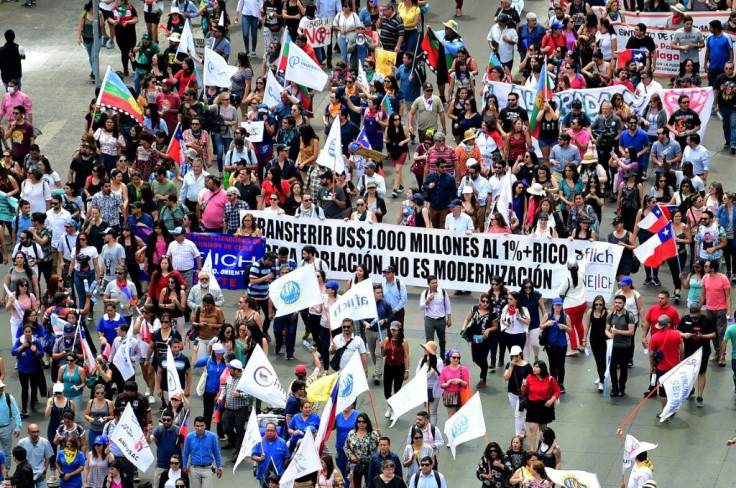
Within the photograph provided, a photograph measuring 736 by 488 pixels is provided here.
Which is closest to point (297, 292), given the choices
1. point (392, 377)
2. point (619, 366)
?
point (392, 377)

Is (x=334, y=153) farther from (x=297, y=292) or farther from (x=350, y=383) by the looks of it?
(x=350, y=383)

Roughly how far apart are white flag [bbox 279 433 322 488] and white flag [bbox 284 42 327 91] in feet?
38.9

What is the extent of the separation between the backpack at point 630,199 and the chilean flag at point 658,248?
1.18m

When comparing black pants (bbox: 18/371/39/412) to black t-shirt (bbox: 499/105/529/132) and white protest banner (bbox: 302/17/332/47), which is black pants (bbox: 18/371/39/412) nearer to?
black t-shirt (bbox: 499/105/529/132)

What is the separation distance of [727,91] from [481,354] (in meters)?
8.78

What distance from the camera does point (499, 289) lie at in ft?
90.7

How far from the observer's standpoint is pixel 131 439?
25.5 m

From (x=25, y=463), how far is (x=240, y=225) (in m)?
6.53

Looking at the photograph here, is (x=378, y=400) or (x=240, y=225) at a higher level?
(x=240, y=225)

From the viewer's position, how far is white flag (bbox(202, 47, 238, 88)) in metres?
34.8

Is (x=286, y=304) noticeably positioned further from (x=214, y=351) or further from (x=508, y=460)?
(x=508, y=460)

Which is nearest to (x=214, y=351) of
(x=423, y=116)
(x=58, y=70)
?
(x=423, y=116)

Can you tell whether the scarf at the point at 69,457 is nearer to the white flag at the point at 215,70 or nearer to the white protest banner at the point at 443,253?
the white protest banner at the point at 443,253

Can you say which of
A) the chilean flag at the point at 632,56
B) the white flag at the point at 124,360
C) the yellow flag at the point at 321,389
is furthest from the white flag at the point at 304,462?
the chilean flag at the point at 632,56
